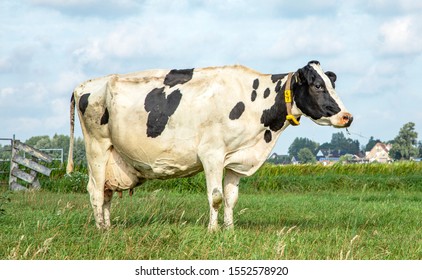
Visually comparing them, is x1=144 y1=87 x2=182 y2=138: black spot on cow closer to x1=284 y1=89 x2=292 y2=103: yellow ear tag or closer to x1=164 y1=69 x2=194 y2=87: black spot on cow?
x1=164 y1=69 x2=194 y2=87: black spot on cow

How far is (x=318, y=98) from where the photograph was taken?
908cm

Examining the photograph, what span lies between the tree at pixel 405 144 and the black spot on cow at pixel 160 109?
344 feet

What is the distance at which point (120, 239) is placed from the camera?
8031mm

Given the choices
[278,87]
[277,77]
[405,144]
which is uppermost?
[277,77]

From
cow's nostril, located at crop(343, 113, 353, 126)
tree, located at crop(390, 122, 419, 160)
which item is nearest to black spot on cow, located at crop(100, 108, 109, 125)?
cow's nostril, located at crop(343, 113, 353, 126)

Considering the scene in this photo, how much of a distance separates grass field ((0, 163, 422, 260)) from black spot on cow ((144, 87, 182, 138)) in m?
1.31

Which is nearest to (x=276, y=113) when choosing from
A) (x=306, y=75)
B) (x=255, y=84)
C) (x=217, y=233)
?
(x=255, y=84)

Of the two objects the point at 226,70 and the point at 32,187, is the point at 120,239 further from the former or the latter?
the point at 32,187

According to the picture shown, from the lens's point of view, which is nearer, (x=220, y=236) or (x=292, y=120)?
(x=220, y=236)

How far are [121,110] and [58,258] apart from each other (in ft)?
10.4

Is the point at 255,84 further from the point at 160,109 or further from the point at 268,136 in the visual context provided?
the point at 160,109

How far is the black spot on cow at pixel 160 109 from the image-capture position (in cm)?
946

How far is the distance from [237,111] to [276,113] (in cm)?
55

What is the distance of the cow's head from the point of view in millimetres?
9016
